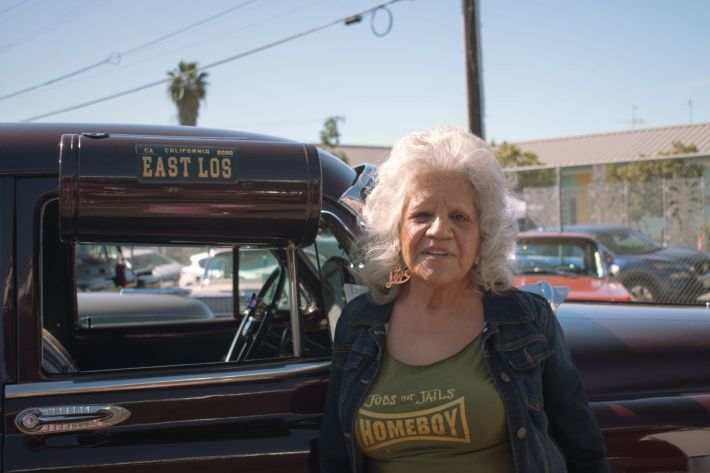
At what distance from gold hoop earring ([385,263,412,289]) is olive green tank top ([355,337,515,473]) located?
0.97ft

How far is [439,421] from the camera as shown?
1.84 meters

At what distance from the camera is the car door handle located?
2.02m

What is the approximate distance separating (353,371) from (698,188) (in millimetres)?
10089

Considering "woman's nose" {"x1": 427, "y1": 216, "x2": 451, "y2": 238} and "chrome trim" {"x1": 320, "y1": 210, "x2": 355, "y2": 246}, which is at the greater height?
"chrome trim" {"x1": 320, "y1": 210, "x2": 355, "y2": 246}

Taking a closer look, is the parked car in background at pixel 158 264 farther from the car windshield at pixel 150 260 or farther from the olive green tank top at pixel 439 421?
the olive green tank top at pixel 439 421

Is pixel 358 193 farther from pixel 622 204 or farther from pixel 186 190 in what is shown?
pixel 622 204

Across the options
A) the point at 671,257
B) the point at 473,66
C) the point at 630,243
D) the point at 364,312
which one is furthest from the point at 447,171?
the point at 630,243

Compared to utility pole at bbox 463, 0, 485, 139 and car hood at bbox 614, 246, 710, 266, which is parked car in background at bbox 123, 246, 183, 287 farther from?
car hood at bbox 614, 246, 710, 266

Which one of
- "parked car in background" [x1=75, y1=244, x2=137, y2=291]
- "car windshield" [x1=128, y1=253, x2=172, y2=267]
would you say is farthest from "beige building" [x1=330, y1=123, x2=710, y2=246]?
"car windshield" [x1=128, y1=253, x2=172, y2=267]

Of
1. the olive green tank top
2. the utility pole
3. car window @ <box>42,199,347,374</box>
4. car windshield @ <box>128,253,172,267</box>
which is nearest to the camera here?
the olive green tank top

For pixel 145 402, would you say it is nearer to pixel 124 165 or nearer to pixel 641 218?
pixel 124 165

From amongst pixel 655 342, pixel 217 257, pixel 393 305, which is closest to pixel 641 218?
pixel 217 257

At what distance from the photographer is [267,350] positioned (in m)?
A: 3.27

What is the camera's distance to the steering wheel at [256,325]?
3.11 meters
